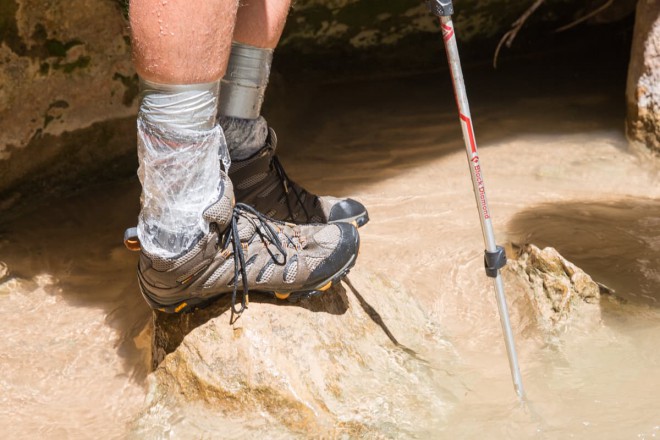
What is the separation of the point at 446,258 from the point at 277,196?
60 centimetres

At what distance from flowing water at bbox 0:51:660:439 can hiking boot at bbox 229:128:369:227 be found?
17cm

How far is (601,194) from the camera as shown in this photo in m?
2.69

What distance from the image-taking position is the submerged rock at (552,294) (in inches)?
77.1

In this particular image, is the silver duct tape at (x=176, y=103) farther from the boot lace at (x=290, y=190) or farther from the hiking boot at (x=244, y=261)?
the boot lace at (x=290, y=190)

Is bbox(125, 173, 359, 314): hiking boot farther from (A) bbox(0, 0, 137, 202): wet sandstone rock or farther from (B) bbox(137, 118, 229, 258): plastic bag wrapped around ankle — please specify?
(A) bbox(0, 0, 137, 202): wet sandstone rock

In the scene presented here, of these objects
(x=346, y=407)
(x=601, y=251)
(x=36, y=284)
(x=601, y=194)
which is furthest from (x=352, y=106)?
(x=346, y=407)

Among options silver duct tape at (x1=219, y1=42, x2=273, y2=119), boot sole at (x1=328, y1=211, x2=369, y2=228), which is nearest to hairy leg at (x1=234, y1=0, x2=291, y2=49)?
silver duct tape at (x1=219, y1=42, x2=273, y2=119)

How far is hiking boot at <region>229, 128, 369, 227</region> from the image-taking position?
1812 mm

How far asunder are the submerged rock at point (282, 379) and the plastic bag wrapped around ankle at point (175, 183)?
0.24 metres

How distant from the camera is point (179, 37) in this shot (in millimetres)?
1345

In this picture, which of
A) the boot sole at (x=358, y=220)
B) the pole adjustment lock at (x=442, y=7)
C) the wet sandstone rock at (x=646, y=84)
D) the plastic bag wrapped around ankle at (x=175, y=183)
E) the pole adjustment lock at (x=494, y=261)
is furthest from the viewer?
the wet sandstone rock at (x=646, y=84)

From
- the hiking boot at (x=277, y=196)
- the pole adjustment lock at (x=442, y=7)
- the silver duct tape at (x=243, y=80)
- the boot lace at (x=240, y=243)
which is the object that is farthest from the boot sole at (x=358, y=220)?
the pole adjustment lock at (x=442, y=7)

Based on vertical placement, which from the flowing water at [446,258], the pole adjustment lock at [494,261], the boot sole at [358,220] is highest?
the pole adjustment lock at [494,261]

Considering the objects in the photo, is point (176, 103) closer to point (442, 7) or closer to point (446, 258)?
point (442, 7)
